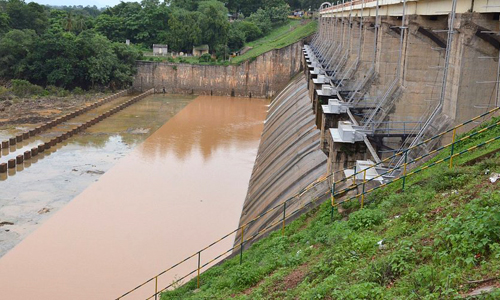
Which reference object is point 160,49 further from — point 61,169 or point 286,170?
point 286,170

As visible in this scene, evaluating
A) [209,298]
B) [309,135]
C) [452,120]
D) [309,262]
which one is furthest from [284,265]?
[309,135]

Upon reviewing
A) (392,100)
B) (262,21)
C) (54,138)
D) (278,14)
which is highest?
(278,14)

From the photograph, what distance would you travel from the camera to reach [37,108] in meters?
47.7

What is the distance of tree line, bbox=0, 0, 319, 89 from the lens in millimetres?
56906

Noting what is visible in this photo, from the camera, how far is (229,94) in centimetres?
5969

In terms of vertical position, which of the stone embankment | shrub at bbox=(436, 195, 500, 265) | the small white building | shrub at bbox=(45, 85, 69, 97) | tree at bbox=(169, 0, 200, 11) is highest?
tree at bbox=(169, 0, 200, 11)

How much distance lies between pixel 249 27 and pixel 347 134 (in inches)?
2536

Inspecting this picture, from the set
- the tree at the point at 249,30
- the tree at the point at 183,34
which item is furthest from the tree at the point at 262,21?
the tree at the point at 183,34

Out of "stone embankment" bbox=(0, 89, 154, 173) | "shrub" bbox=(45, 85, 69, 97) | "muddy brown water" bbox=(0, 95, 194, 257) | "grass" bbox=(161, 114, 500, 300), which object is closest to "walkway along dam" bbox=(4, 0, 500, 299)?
"muddy brown water" bbox=(0, 95, 194, 257)

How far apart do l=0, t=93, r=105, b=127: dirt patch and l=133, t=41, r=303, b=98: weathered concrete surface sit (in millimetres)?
7220

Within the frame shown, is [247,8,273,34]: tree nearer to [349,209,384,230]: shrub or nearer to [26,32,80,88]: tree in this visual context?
[26,32,80,88]: tree

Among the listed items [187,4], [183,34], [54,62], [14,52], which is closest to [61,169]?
[54,62]

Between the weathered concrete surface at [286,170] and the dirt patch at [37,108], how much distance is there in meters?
20.5

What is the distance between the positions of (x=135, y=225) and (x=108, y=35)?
57.6m
